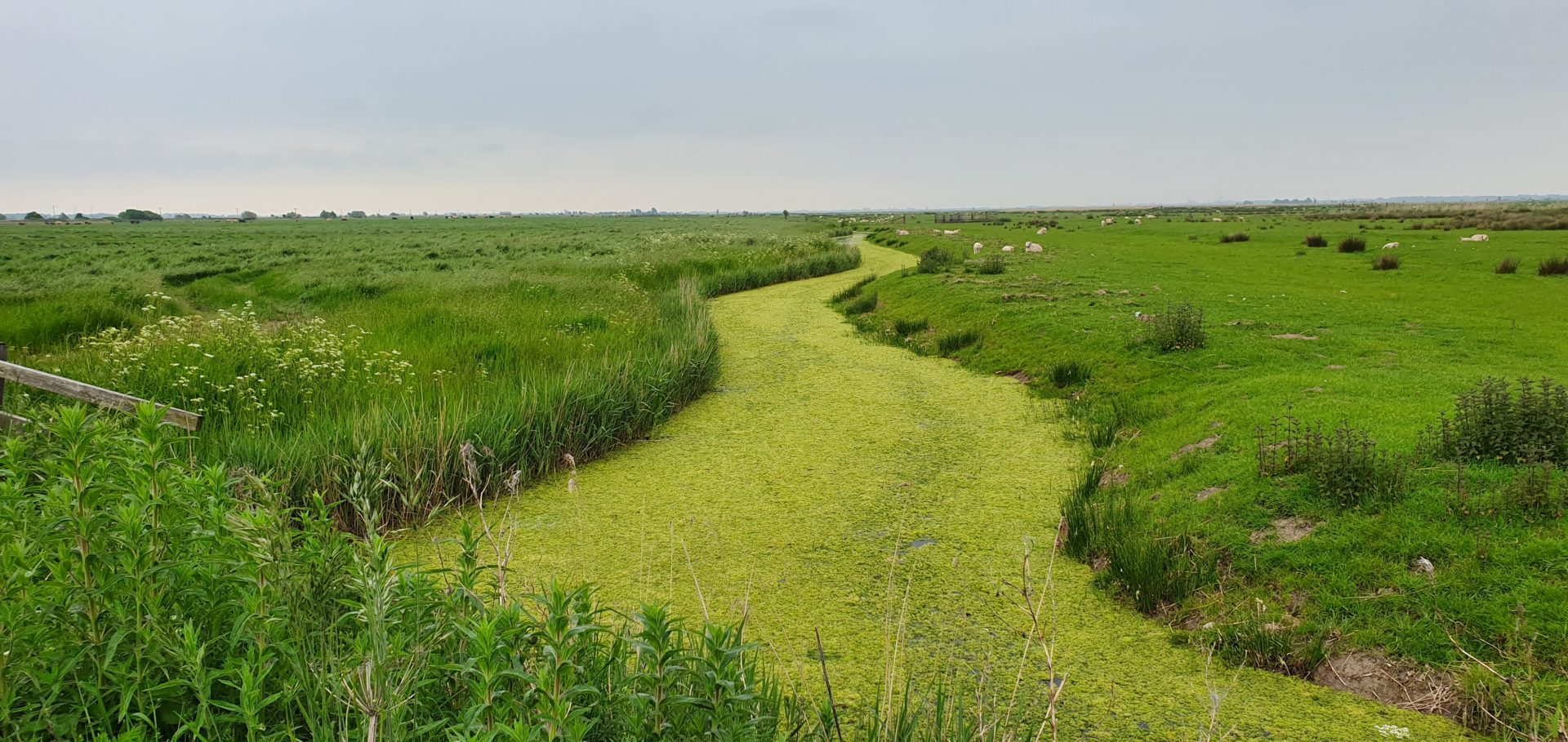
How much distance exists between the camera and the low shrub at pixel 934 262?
54.7ft

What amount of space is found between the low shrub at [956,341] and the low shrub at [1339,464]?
5214 mm

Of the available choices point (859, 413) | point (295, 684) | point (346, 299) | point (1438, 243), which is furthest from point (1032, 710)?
point (1438, 243)

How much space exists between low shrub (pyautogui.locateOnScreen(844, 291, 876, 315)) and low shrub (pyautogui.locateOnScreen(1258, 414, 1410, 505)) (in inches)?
359

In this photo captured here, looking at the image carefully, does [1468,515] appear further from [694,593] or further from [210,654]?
[210,654]

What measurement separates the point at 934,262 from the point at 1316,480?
43.6 ft

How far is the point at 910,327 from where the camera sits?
11383 mm

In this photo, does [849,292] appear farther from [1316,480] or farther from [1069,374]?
[1316,480]

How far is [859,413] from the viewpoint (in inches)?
282

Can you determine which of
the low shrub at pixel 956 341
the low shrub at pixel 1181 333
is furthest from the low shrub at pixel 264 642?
the low shrub at pixel 956 341

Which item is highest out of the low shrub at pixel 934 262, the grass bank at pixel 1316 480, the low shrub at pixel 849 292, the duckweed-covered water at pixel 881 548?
the low shrub at pixel 934 262

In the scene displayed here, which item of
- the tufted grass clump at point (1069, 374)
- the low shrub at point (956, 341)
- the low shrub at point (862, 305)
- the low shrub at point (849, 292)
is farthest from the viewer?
the low shrub at point (849, 292)

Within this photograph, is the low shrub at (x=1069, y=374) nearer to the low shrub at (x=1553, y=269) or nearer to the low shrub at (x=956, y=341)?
the low shrub at (x=956, y=341)

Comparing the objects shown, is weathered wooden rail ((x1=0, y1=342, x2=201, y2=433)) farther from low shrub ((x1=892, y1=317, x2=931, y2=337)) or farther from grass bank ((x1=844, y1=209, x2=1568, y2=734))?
low shrub ((x1=892, y1=317, x2=931, y2=337))

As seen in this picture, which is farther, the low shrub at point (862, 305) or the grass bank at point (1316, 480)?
the low shrub at point (862, 305)
